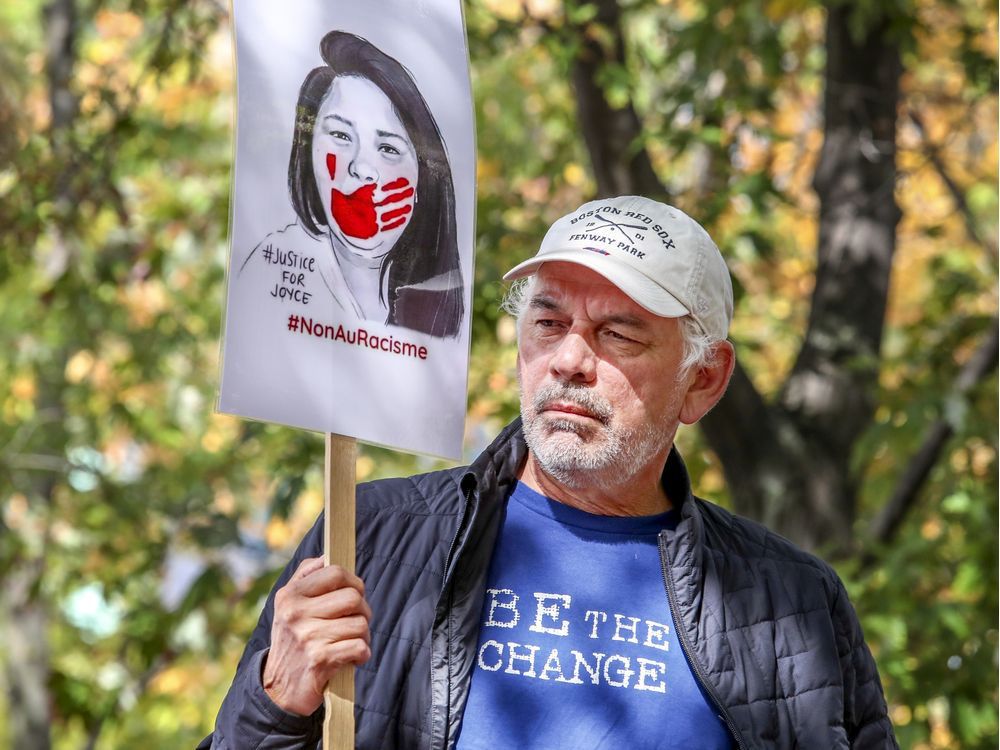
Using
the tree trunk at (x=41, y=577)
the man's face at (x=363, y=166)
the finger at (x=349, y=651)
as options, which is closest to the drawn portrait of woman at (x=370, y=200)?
the man's face at (x=363, y=166)

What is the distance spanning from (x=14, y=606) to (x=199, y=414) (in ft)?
5.42

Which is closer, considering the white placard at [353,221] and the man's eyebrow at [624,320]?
the white placard at [353,221]

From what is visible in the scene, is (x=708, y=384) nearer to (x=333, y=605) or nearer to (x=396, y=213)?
(x=396, y=213)

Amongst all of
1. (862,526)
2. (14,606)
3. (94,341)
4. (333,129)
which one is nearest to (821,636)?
(333,129)

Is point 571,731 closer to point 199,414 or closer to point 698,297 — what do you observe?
point 698,297

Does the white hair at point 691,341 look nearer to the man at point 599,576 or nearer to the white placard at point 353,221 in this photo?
the man at point 599,576

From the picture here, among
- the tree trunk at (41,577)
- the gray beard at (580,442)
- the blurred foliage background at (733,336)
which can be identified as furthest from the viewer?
the tree trunk at (41,577)

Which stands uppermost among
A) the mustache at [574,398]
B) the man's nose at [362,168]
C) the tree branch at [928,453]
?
the tree branch at [928,453]

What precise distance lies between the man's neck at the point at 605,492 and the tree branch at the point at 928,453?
2.47 m

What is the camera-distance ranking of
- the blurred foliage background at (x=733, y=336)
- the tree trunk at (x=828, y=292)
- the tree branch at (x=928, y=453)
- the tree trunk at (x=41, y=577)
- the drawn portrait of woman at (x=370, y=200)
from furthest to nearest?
the tree trunk at (x=41, y=577) < the tree trunk at (x=828, y=292) < the tree branch at (x=928, y=453) < the blurred foliage background at (x=733, y=336) < the drawn portrait of woman at (x=370, y=200)

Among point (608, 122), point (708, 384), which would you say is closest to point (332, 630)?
point (708, 384)

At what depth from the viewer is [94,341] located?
6797 mm

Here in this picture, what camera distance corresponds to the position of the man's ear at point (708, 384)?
8.18 feet

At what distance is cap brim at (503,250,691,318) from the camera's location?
89.2 inches
